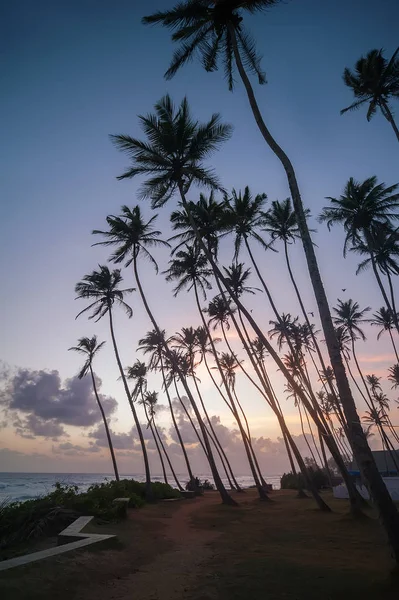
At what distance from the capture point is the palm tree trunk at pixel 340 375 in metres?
5.75

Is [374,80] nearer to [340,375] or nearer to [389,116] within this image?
[389,116]

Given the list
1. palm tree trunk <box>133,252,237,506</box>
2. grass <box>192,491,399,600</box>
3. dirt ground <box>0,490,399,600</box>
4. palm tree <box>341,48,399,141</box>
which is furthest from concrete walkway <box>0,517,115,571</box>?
palm tree <box>341,48,399,141</box>

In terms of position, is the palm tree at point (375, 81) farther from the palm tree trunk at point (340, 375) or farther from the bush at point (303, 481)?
the bush at point (303, 481)

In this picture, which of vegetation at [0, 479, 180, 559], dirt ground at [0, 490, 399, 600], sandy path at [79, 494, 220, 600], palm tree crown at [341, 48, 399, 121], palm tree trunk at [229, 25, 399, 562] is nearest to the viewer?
dirt ground at [0, 490, 399, 600]

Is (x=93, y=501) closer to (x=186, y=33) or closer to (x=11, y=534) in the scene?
(x=11, y=534)

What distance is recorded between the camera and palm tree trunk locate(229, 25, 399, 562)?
18.9 feet

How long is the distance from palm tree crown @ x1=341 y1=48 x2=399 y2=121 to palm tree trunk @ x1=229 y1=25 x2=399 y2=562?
9.25 m

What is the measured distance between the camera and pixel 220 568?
19.2 feet

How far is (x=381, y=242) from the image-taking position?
72.6 ft

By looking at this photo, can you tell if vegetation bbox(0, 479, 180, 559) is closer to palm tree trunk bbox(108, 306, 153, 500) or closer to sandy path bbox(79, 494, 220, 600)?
sandy path bbox(79, 494, 220, 600)

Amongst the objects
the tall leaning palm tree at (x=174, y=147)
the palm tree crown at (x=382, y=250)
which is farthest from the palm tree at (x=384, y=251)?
the tall leaning palm tree at (x=174, y=147)

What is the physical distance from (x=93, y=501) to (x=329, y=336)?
31.0 feet

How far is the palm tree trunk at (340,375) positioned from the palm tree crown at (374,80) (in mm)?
9246

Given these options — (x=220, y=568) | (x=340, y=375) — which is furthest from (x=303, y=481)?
(x=220, y=568)
